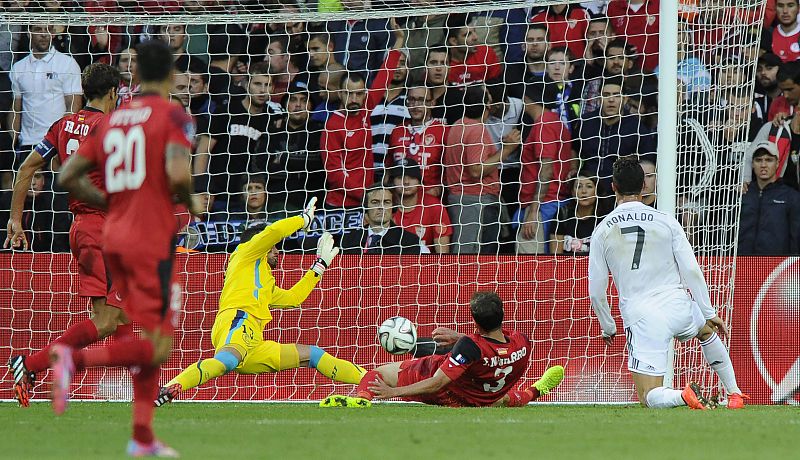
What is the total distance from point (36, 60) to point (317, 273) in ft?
15.1

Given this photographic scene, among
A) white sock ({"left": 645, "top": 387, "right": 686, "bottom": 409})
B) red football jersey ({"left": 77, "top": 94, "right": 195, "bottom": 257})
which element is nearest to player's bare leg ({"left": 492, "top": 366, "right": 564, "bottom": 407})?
white sock ({"left": 645, "top": 387, "right": 686, "bottom": 409})

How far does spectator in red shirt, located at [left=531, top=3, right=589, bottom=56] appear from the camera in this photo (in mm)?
12570

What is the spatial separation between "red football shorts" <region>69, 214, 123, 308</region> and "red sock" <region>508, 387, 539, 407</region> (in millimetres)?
3134

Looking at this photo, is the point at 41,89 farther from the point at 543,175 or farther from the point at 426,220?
the point at 543,175

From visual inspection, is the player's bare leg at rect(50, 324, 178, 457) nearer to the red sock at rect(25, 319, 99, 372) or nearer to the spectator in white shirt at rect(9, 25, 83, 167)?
the red sock at rect(25, 319, 99, 372)

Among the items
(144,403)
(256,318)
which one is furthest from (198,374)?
(144,403)

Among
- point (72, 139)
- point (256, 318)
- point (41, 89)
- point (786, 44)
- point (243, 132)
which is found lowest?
point (256, 318)

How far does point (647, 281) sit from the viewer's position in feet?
29.3

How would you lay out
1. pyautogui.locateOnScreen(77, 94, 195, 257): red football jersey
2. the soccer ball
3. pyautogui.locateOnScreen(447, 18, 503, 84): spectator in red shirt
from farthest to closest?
1. pyautogui.locateOnScreen(447, 18, 503, 84): spectator in red shirt
2. the soccer ball
3. pyautogui.locateOnScreen(77, 94, 195, 257): red football jersey

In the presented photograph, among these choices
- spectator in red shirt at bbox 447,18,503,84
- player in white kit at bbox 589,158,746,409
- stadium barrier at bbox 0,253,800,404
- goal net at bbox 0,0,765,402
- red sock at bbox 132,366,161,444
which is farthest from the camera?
spectator in red shirt at bbox 447,18,503,84

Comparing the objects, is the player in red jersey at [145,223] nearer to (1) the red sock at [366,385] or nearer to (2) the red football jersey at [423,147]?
(1) the red sock at [366,385]

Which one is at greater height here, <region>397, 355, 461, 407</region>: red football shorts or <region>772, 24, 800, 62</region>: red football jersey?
<region>772, 24, 800, 62</region>: red football jersey

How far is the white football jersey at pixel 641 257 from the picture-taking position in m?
8.88

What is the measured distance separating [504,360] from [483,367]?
6.5 inches
